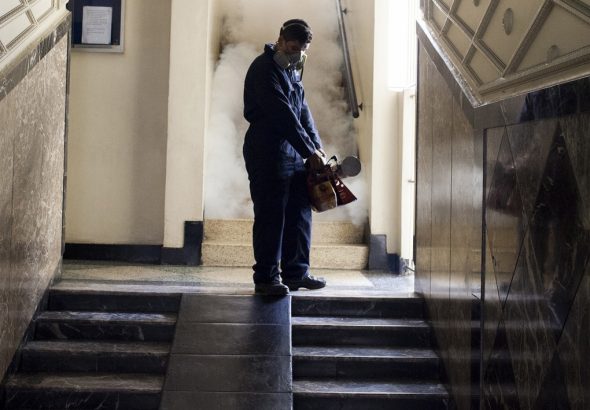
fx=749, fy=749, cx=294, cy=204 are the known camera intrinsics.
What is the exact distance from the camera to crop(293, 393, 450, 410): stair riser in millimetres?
3502

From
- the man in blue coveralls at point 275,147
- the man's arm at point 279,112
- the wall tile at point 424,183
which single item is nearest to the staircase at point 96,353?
the man in blue coveralls at point 275,147

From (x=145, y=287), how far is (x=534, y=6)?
272 cm

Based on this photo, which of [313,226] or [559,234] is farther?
[313,226]

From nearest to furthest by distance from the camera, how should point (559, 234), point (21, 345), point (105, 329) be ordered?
1. point (559, 234)
2. point (21, 345)
3. point (105, 329)

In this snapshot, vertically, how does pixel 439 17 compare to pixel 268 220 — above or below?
above

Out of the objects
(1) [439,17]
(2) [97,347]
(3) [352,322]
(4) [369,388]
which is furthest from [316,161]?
(2) [97,347]

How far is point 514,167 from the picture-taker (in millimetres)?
2594

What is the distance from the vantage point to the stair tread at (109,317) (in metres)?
3.93

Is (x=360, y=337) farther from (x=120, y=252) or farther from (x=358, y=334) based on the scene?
(x=120, y=252)

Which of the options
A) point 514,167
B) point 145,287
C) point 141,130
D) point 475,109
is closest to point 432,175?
point 475,109

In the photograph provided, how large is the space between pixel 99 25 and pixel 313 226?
2.35 metres

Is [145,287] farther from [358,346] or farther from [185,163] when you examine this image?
[185,163]

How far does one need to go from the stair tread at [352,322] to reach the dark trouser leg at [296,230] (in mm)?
394

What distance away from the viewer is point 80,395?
11.5 feet
